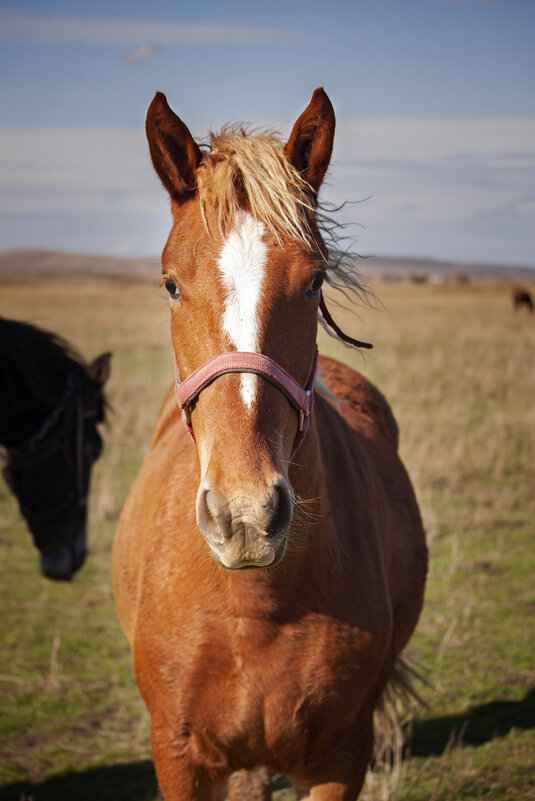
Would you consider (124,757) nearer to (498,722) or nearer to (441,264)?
(498,722)

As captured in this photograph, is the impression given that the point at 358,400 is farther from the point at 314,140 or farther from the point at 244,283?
the point at 244,283

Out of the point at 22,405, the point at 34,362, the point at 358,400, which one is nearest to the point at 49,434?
the point at 22,405

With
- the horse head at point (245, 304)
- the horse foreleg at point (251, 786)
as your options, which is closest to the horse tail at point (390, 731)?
the horse foreleg at point (251, 786)

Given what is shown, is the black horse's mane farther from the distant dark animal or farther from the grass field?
the distant dark animal

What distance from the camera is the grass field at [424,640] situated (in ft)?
11.8

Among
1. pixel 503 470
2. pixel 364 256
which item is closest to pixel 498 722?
pixel 364 256

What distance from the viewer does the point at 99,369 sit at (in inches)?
179

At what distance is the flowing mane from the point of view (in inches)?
75.1

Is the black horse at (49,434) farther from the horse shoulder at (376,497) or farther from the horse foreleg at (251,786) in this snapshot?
the horse foreleg at (251,786)

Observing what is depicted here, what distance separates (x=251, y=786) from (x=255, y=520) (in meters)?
2.09

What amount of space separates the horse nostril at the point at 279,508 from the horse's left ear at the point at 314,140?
105 centimetres

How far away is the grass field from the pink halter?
69 centimetres

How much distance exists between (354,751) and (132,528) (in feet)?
4.74

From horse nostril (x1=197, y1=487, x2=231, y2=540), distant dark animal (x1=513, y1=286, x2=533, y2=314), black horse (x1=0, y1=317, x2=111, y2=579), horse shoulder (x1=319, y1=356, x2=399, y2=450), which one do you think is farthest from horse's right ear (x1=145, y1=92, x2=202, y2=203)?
distant dark animal (x1=513, y1=286, x2=533, y2=314)
